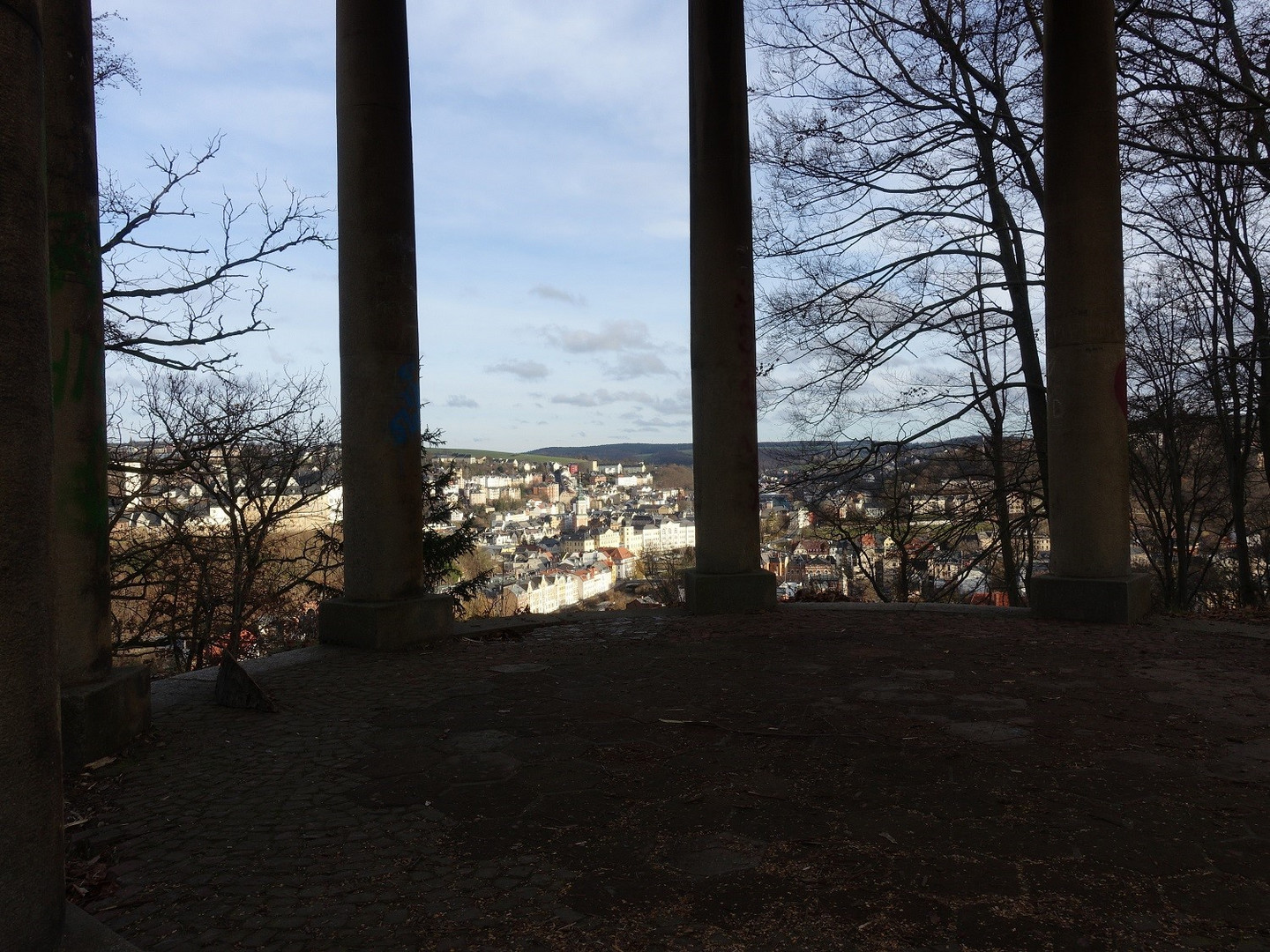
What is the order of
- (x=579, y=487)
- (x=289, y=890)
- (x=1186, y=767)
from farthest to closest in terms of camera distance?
(x=579, y=487), (x=1186, y=767), (x=289, y=890)

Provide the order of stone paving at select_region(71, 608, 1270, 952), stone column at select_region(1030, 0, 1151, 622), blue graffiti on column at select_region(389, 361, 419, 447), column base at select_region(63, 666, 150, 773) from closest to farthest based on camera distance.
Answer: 1. stone paving at select_region(71, 608, 1270, 952)
2. column base at select_region(63, 666, 150, 773)
3. blue graffiti on column at select_region(389, 361, 419, 447)
4. stone column at select_region(1030, 0, 1151, 622)

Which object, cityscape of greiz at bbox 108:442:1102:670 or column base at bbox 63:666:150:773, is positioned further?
cityscape of greiz at bbox 108:442:1102:670

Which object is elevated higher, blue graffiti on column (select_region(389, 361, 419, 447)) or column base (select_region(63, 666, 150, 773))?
blue graffiti on column (select_region(389, 361, 419, 447))

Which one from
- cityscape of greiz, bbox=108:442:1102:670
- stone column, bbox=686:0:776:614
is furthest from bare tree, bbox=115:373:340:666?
stone column, bbox=686:0:776:614

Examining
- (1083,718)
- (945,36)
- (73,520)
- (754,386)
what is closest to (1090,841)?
(1083,718)

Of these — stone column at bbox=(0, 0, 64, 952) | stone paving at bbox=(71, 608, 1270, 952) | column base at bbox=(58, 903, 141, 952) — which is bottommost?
stone paving at bbox=(71, 608, 1270, 952)

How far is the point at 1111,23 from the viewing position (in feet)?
25.8

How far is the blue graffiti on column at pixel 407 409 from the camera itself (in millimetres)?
7512

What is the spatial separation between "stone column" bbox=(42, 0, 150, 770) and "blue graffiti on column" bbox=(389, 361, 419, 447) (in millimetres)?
2818

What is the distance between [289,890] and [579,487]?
27256 millimetres

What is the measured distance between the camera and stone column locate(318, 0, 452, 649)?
7430mm

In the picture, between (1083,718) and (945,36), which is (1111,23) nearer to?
(945,36)

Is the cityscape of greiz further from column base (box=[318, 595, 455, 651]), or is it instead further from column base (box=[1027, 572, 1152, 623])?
column base (box=[318, 595, 455, 651])

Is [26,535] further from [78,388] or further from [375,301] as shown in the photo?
[375,301]
